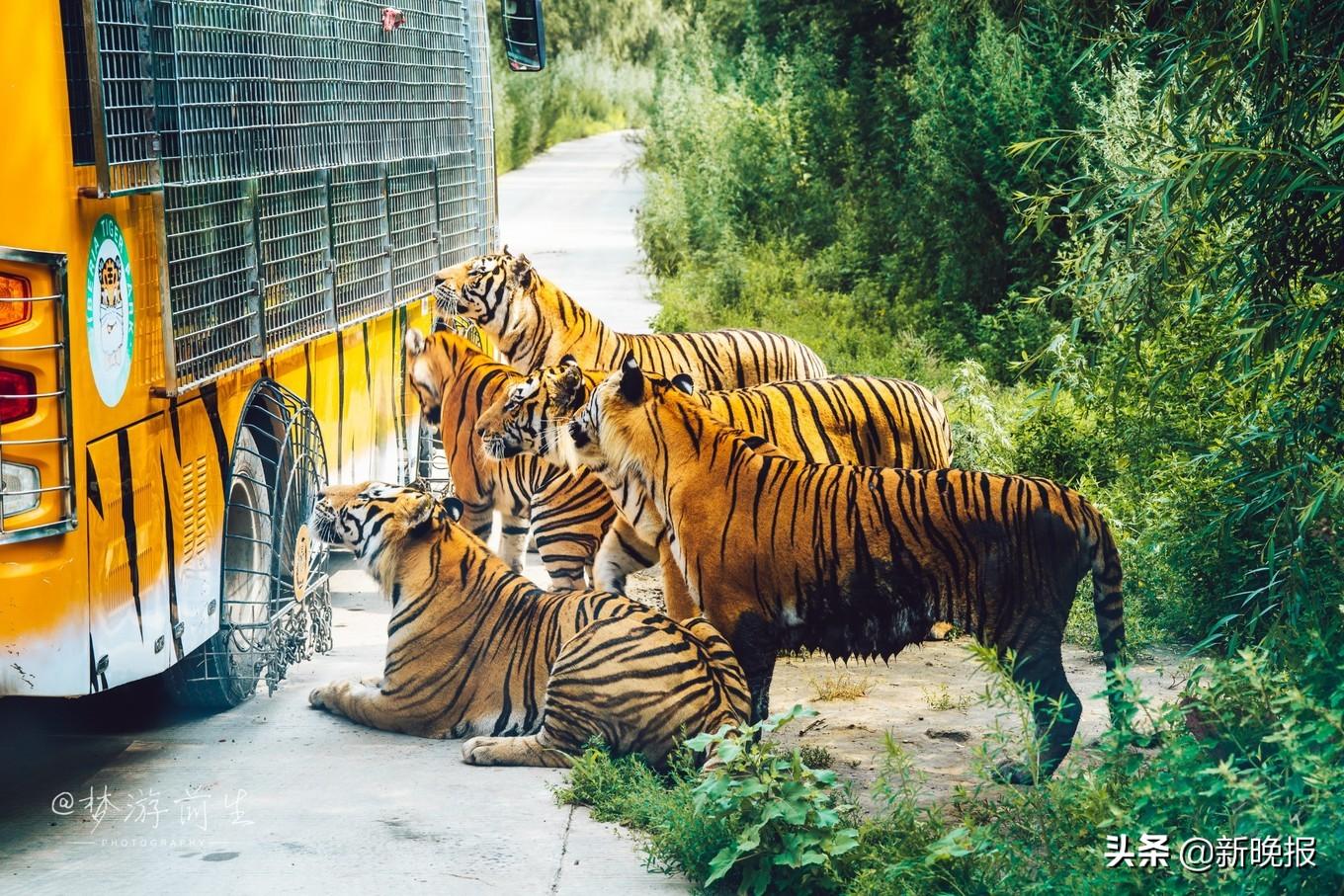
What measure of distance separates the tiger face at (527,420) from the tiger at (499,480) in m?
0.23

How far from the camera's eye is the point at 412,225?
832 centimetres

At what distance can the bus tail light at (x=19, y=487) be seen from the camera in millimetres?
4434

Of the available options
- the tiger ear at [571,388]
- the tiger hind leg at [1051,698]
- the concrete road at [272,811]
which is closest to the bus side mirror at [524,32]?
the tiger ear at [571,388]

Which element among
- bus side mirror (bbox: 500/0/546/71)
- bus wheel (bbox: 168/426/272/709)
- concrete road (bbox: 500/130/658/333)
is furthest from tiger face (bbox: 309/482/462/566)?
concrete road (bbox: 500/130/658/333)

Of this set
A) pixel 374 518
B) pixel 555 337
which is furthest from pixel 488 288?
pixel 374 518

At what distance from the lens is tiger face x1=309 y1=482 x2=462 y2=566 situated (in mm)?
6105

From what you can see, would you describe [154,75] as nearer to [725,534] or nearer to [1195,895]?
[725,534]

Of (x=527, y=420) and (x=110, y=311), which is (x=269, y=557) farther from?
(x=110, y=311)

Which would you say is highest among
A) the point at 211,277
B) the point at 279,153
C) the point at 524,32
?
the point at 524,32

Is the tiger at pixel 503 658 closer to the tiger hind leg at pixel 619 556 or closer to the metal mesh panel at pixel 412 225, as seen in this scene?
the tiger hind leg at pixel 619 556

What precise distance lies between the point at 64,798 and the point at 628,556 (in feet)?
7.87

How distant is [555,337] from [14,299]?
14.9 ft

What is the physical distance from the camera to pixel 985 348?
39.5 feet

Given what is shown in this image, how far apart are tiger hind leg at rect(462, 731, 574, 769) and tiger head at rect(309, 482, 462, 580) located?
0.92 meters
